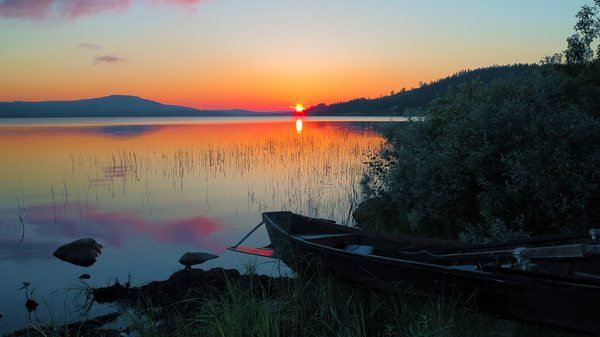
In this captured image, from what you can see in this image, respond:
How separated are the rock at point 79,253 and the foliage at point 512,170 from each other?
7.99 m

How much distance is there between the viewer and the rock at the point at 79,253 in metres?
9.86

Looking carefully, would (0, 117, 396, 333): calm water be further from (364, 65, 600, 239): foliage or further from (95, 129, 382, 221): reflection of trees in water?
(364, 65, 600, 239): foliage

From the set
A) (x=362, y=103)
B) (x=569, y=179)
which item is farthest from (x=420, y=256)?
(x=362, y=103)

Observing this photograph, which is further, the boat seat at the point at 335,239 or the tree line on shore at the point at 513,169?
the boat seat at the point at 335,239

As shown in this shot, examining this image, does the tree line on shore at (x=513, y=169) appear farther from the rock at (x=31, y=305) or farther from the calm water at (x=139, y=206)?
the rock at (x=31, y=305)

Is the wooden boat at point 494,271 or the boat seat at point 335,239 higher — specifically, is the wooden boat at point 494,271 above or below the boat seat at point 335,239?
above

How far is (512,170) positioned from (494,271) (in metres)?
2.79

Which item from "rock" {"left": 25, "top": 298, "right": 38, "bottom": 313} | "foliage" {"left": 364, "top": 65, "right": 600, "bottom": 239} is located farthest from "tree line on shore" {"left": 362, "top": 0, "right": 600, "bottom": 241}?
"rock" {"left": 25, "top": 298, "right": 38, "bottom": 313}

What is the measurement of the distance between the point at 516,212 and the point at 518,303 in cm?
382

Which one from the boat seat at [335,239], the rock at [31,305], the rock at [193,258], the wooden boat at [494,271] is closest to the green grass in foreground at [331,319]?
the wooden boat at [494,271]

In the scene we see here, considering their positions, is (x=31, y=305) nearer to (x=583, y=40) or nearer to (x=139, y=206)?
(x=139, y=206)

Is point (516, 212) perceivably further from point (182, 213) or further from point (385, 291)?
point (182, 213)

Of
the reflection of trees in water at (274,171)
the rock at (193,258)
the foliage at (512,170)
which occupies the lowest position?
the rock at (193,258)

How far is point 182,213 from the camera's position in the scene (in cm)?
1470
